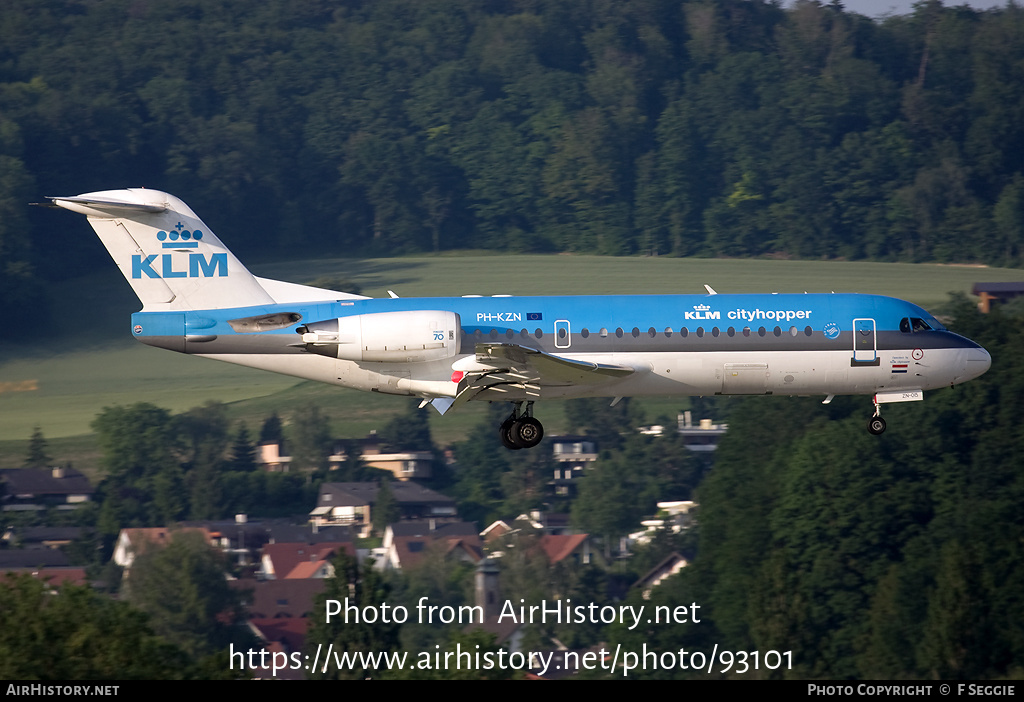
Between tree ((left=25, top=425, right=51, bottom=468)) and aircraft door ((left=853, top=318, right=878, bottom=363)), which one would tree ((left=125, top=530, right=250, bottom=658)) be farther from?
aircraft door ((left=853, top=318, right=878, bottom=363))

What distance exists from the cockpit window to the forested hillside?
284 feet

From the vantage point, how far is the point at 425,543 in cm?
8381

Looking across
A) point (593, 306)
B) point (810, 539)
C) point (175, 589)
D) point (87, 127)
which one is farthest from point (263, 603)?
point (87, 127)

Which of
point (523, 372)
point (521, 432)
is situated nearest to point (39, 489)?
point (521, 432)

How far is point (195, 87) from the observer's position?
136625 millimetres

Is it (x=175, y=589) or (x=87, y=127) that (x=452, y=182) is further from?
(x=175, y=589)

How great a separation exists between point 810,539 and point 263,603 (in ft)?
100

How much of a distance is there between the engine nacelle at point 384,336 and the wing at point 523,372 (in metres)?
0.96

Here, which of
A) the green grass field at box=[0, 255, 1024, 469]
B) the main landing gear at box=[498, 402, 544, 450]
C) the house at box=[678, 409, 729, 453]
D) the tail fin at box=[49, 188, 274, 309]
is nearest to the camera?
the tail fin at box=[49, 188, 274, 309]

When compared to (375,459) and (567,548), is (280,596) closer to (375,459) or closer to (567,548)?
(567,548)

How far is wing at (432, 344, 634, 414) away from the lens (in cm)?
2861

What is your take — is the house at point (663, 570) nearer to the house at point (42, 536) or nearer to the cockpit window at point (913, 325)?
the house at point (42, 536)

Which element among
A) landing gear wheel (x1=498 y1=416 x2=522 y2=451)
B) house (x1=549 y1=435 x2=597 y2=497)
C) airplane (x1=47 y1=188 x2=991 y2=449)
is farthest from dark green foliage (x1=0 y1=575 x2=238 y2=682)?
house (x1=549 y1=435 x2=597 y2=497)

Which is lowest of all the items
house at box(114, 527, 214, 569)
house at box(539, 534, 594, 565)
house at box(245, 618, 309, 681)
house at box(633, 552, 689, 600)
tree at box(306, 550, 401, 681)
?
house at box(245, 618, 309, 681)
